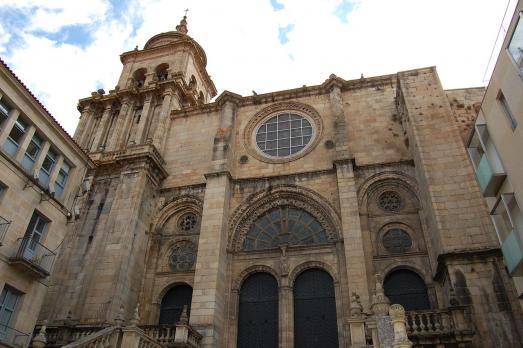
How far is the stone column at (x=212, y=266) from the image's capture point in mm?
14875

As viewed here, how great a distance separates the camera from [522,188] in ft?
38.0

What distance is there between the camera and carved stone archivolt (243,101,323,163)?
1973 cm

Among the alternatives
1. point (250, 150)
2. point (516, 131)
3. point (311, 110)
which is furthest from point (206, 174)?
point (516, 131)

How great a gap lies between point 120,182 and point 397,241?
12.0 meters

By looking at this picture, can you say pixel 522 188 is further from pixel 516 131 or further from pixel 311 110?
pixel 311 110

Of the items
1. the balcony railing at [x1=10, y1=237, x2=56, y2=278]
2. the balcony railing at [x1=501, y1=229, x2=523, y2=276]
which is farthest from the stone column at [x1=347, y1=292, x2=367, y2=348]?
the balcony railing at [x1=10, y1=237, x2=56, y2=278]

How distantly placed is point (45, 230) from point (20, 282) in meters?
2.02

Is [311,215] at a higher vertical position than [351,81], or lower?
lower

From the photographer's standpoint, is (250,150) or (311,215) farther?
(250,150)

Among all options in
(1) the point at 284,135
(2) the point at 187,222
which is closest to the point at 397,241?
(1) the point at 284,135

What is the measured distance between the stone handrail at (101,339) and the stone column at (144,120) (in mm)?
12421

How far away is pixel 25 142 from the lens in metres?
14.4

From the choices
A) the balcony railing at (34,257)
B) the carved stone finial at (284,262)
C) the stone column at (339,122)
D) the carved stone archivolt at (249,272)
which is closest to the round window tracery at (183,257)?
the carved stone archivolt at (249,272)

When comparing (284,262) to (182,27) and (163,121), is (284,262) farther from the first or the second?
(182,27)
